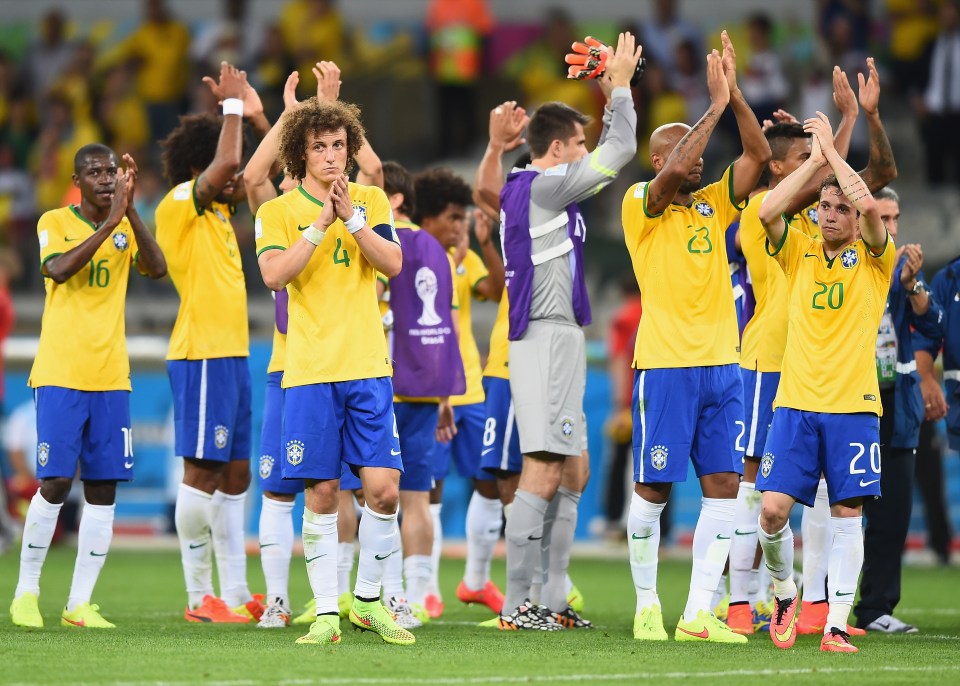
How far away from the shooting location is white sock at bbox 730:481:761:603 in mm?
8312

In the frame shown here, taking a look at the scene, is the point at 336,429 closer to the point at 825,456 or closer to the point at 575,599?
the point at 825,456

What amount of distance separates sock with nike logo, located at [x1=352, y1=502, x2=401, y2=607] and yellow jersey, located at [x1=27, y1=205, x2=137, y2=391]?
1994mm

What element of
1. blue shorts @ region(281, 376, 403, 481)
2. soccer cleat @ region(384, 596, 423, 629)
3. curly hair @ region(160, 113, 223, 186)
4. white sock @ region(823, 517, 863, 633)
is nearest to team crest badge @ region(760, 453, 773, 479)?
white sock @ region(823, 517, 863, 633)

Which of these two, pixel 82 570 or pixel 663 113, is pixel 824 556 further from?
pixel 663 113

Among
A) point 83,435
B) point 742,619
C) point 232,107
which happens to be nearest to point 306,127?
point 232,107

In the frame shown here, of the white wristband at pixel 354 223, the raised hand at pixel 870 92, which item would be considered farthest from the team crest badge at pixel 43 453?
the raised hand at pixel 870 92

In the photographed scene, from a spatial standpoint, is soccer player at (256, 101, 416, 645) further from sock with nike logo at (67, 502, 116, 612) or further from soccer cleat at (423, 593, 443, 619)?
soccer cleat at (423, 593, 443, 619)

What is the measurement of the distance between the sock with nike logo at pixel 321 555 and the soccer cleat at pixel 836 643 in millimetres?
2458

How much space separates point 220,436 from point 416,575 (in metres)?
1.48

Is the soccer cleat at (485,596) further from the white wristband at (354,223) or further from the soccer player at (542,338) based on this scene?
the white wristband at (354,223)

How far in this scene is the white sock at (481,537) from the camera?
10.0 meters

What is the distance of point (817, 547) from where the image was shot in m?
8.70

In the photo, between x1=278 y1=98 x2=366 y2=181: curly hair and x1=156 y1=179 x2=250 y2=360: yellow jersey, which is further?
x1=156 y1=179 x2=250 y2=360: yellow jersey

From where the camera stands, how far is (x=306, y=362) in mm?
7367
